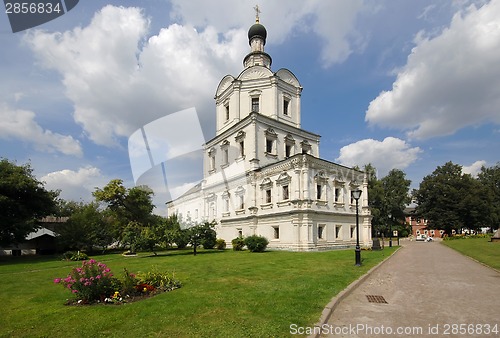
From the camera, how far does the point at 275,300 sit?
7793 millimetres

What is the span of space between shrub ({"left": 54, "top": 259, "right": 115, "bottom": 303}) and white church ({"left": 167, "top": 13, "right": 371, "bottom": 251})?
20.5 m

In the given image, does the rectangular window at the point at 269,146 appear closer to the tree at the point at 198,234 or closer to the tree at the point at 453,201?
the tree at the point at 198,234

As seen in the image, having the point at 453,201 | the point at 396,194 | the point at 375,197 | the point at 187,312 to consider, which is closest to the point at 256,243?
the point at 187,312

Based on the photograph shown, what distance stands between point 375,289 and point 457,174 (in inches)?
2943

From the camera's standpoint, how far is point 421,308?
302 inches

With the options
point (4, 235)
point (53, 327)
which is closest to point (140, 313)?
point (53, 327)

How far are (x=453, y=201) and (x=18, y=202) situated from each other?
74.5m

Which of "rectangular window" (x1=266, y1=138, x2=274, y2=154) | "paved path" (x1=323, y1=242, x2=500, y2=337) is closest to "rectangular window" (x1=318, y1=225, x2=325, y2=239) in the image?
"rectangular window" (x1=266, y1=138, x2=274, y2=154)

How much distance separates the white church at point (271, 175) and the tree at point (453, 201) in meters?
41.0

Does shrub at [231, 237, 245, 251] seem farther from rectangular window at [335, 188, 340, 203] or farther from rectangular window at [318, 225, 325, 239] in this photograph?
rectangular window at [335, 188, 340, 203]

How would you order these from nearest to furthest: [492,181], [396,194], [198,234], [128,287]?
[128,287] < [198,234] < [396,194] < [492,181]

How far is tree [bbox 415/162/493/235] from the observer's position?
6119cm

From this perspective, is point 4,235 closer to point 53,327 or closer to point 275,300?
point 53,327

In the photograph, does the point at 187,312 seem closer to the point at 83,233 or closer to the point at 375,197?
the point at 83,233
